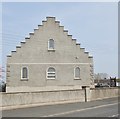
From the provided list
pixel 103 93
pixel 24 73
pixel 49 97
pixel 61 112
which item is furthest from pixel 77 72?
pixel 61 112

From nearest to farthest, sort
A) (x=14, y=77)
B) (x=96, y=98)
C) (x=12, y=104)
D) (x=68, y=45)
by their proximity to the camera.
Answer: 1. (x=12, y=104)
2. (x=96, y=98)
3. (x=14, y=77)
4. (x=68, y=45)

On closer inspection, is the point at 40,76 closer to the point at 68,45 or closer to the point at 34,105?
the point at 68,45

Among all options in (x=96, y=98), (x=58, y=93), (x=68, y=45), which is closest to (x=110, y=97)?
(x=96, y=98)

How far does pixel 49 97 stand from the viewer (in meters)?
28.5

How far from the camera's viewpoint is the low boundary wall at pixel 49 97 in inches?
961

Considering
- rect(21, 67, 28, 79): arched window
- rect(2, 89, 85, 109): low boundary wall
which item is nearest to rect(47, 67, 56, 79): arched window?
rect(21, 67, 28, 79): arched window

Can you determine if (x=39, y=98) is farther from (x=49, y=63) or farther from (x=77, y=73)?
(x=77, y=73)

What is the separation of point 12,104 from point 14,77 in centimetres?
2273

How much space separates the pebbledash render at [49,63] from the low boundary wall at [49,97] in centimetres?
1141

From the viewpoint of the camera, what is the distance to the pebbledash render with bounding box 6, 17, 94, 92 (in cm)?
4722

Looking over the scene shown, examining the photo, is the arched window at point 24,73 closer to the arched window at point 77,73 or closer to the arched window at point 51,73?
the arched window at point 51,73

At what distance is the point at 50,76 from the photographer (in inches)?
1906

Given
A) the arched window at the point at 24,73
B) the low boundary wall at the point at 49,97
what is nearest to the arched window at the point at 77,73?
the arched window at the point at 24,73

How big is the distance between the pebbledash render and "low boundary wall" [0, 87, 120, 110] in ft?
37.4
